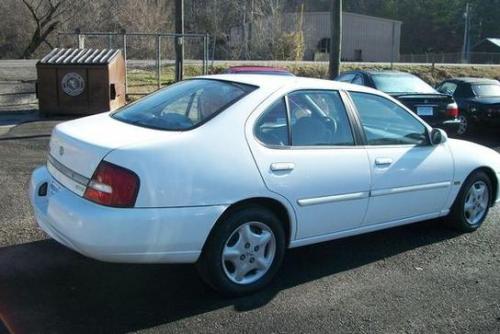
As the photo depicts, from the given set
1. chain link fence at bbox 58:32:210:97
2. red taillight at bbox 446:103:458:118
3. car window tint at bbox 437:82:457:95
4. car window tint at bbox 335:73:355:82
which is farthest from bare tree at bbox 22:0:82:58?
red taillight at bbox 446:103:458:118

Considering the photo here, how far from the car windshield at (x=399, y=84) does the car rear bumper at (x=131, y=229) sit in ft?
26.1

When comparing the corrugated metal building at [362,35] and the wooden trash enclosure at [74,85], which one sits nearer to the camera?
the wooden trash enclosure at [74,85]

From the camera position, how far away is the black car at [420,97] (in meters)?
10.6

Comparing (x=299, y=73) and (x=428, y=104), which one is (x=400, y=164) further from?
(x=299, y=73)

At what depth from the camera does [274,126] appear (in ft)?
13.7

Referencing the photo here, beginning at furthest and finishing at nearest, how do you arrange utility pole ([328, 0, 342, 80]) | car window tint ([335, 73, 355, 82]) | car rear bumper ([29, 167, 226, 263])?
utility pole ([328, 0, 342, 80]) < car window tint ([335, 73, 355, 82]) < car rear bumper ([29, 167, 226, 263])

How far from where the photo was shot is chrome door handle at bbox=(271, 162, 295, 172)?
4016 millimetres

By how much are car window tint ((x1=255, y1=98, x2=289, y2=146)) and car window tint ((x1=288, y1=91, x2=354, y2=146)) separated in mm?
75

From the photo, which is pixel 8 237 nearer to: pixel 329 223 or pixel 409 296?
pixel 329 223

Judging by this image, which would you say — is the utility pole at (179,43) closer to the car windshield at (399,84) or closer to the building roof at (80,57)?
the building roof at (80,57)

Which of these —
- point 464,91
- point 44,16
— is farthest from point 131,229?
point 44,16

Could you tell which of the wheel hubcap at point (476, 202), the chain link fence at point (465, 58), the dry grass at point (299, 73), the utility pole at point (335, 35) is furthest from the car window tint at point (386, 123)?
the chain link fence at point (465, 58)

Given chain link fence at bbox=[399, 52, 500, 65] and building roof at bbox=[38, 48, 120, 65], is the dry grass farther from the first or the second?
chain link fence at bbox=[399, 52, 500, 65]

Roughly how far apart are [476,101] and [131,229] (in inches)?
431
